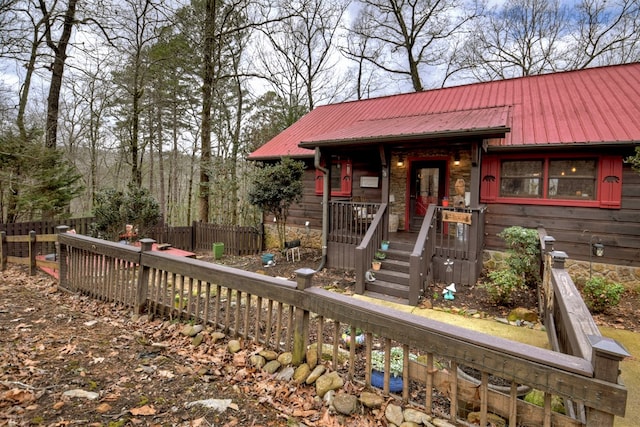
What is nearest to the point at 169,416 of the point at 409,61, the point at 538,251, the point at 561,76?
the point at 538,251

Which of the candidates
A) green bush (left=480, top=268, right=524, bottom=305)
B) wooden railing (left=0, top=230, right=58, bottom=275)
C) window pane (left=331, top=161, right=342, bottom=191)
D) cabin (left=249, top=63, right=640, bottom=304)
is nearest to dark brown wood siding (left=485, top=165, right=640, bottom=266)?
cabin (left=249, top=63, right=640, bottom=304)

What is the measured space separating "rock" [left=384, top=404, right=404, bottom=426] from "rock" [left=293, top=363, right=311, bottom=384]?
2.37 feet

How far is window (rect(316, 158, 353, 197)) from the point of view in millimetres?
9375

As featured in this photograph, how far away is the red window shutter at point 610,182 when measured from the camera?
6.08 metres

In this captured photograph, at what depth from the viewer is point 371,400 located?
7.63 ft

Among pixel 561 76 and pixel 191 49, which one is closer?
pixel 561 76

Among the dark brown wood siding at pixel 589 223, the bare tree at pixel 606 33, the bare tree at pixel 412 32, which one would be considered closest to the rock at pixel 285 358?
the dark brown wood siding at pixel 589 223

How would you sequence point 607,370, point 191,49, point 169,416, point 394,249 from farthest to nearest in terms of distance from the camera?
point 191,49 < point 394,249 < point 169,416 < point 607,370

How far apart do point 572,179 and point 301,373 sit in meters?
6.97

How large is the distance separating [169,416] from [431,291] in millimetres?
4875

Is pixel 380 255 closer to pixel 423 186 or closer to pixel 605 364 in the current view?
pixel 423 186

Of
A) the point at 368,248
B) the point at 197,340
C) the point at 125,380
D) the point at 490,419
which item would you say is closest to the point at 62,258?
the point at 197,340

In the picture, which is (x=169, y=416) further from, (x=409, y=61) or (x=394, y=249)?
(x=409, y=61)

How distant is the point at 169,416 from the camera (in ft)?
7.36
